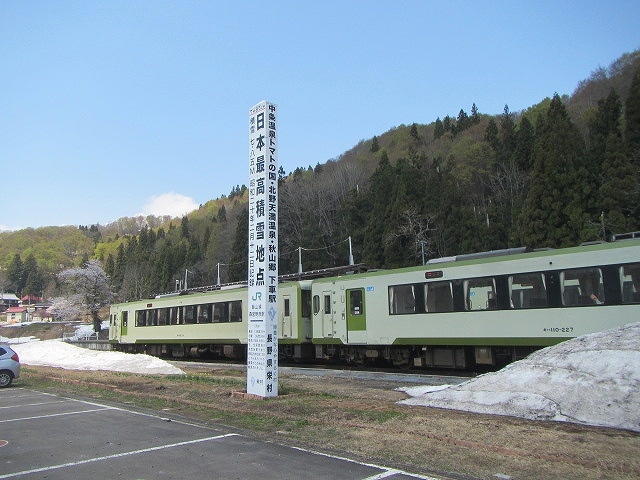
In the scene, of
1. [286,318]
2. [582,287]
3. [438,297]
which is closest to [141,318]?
[286,318]

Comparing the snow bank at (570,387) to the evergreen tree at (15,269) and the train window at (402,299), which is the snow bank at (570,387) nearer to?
the train window at (402,299)

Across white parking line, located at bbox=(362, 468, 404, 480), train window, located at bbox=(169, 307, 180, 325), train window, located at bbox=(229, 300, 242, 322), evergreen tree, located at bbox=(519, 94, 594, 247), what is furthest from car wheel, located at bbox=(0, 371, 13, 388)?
evergreen tree, located at bbox=(519, 94, 594, 247)

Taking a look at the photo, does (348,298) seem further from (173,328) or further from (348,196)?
(348,196)

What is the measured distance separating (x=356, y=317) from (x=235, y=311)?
690 centimetres

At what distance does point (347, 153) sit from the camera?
307 feet

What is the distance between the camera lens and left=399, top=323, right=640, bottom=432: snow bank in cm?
715

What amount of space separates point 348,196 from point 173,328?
109ft

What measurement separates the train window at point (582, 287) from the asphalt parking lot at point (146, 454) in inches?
342

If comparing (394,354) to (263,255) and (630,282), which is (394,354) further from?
(263,255)

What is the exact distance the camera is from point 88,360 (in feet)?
68.4

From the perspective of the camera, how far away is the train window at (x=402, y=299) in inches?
619

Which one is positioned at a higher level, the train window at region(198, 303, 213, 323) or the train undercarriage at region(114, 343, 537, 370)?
the train window at region(198, 303, 213, 323)

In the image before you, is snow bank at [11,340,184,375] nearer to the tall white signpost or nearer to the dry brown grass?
the dry brown grass

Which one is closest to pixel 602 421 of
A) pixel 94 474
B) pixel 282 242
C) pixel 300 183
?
pixel 94 474
